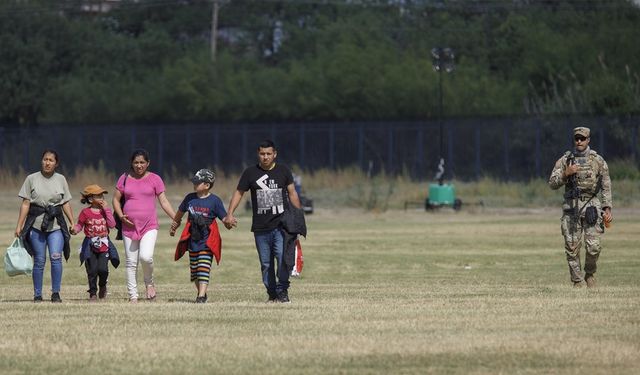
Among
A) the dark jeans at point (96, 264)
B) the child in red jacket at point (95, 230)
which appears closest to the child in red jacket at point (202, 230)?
the child in red jacket at point (95, 230)

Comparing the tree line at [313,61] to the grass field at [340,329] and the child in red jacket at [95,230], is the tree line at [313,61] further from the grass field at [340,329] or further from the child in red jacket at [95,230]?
the child in red jacket at [95,230]

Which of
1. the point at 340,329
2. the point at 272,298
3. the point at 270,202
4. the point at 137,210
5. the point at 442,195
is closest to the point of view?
the point at 340,329

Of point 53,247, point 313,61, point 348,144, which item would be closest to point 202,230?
point 53,247

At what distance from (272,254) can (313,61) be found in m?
61.8

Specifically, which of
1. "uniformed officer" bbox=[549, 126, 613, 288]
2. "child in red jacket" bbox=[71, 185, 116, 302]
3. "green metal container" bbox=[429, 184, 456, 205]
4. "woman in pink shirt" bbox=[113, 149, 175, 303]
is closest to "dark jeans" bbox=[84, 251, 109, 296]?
"child in red jacket" bbox=[71, 185, 116, 302]

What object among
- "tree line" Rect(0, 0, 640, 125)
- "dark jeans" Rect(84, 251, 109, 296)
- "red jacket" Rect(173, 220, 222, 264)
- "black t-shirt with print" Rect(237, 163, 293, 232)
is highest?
"tree line" Rect(0, 0, 640, 125)

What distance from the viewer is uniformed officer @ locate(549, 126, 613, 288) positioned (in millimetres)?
19188

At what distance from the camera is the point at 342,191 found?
58250mm

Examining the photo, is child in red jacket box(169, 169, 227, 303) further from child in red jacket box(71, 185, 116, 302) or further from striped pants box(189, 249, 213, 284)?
child in red jacket box(71, 185, 116, 302)

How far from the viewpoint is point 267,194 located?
56.3 feet

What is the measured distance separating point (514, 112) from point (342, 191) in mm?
15085

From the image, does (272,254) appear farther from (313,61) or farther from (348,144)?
(313,61)

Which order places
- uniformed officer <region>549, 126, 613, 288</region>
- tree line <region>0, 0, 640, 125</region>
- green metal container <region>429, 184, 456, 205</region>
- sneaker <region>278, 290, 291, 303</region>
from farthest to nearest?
1. tree line <region>0, 0, 640, 125</region>
2. green metal container <region>429, 184, 456, 205</region>
3. uniformed officer <region>549, 126, 613, 288</region>
4. sneaker <region>278, 290, 291, 303</region>

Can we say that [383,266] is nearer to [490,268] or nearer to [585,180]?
[490,268]
